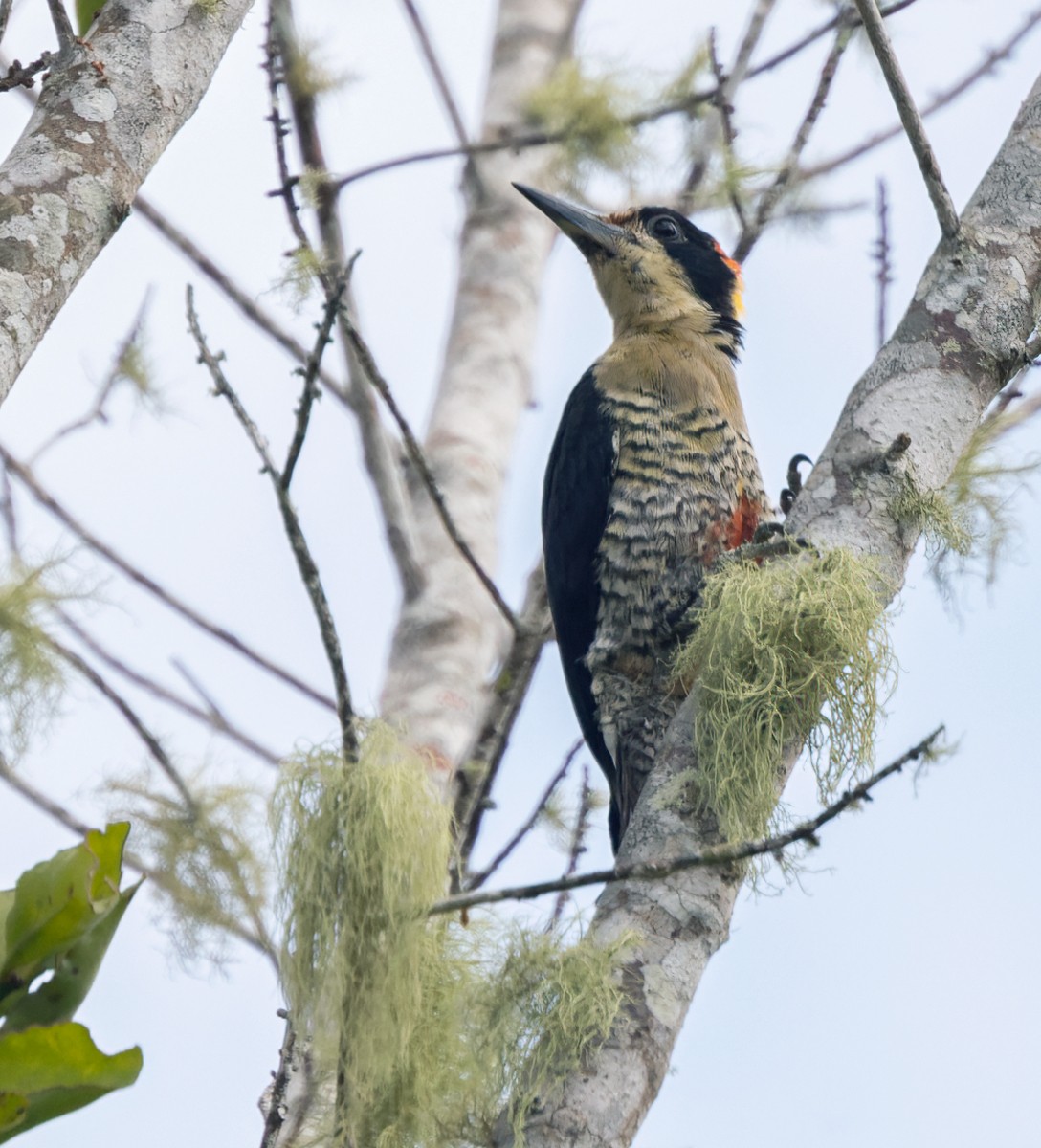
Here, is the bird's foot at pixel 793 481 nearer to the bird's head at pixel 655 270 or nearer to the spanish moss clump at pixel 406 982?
the bird's head at pixel 655 270

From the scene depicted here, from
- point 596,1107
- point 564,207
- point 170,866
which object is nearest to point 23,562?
point 170,866

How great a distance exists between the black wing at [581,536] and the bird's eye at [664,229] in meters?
0.71

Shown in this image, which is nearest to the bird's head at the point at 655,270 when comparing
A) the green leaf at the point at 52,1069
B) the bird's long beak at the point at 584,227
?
the bird's long beak at the point at 584,227

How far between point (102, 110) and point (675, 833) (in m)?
1.26

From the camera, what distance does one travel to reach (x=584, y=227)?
419 centimetres

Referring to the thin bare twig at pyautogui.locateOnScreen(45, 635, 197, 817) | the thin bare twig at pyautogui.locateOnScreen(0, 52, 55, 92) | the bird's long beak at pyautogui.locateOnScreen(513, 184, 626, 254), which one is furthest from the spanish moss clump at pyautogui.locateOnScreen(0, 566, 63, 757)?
the bird's long beak at pyautogui.locateOnScreen(513, 184, 626, 254)

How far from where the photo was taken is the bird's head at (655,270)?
4.00 m

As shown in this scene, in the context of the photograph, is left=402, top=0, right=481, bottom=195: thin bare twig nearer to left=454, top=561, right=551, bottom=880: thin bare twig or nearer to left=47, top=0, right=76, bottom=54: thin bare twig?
left=454, top=561, right=551, bottom=880: thin bare twig

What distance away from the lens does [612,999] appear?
6.03ft

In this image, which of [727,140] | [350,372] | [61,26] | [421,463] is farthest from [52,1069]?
[727,140]

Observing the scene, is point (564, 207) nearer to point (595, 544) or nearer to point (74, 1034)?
point (595, 544)

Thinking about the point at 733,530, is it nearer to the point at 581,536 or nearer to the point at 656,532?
the point at 656,532

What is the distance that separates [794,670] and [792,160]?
1.78 m

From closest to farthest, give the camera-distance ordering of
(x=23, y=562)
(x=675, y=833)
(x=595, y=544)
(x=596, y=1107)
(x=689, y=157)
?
(x=596, y=1107)
(x=675, y=833)
(x=23, y=562)
(x=595, y=544)
(x=689, y=157)
